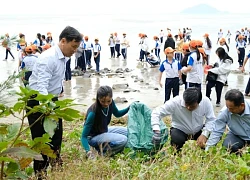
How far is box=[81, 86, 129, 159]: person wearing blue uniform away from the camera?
4.65 metres

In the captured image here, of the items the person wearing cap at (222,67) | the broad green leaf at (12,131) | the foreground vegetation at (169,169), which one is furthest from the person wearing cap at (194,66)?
the broad green leaf at (12,131)

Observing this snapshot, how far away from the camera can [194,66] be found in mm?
8523

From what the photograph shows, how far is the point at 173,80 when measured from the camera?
29.0ft

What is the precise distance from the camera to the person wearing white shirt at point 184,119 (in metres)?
4.73

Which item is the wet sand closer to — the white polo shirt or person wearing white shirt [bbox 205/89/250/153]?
the white polo shirt

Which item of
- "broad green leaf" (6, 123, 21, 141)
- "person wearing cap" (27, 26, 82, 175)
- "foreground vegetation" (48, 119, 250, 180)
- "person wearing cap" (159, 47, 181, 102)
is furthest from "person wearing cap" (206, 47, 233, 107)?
"broad green leaf" (6, 123, 21, 141)

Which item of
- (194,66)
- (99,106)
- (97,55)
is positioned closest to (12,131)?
(99,106)

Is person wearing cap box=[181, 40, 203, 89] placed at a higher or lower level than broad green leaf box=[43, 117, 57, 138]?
lower

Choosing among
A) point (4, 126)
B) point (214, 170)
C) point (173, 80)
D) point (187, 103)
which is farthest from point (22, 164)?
point (173, 80)

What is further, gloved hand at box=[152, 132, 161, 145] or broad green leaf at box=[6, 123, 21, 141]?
gloved hand at box=[152, 132, 161, 145]

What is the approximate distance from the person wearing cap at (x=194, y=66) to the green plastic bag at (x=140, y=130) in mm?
3487

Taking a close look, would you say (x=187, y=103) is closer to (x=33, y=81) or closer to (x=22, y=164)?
(x=33, y=81)

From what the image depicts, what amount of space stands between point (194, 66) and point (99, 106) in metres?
4.24

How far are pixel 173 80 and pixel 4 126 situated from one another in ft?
21.8
